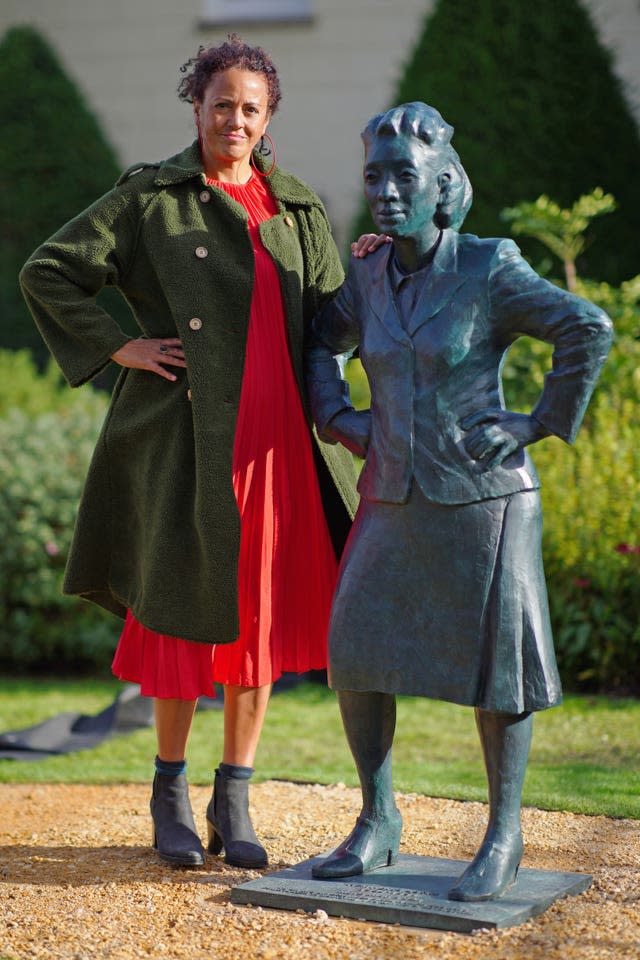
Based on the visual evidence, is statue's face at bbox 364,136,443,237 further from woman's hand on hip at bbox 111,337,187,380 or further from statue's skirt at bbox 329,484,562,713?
woman's hand on hip at bbox 111,337,187,380

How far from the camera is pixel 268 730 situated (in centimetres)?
593

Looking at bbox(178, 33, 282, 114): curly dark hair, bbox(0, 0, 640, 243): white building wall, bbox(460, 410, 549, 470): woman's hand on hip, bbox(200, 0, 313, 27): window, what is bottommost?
bbox(460, 410, 549, 470): woman's hand on hip

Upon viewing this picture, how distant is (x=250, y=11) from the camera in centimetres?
1215

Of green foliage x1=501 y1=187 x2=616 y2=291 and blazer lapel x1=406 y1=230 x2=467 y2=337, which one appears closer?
blazer lapel x1=406 y1=230 x2=467 y2=337

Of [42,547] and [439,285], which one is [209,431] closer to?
[439,285]

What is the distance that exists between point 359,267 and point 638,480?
335 cm

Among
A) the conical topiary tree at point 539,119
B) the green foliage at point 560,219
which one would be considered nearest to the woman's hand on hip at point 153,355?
the green foliage at point 560,219

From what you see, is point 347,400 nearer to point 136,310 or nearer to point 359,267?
point 359,267

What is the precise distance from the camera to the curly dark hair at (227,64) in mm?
3508

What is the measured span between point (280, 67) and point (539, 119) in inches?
127

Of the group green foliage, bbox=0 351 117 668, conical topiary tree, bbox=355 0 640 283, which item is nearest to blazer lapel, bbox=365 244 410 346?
green foliage, bbox=0 351 117 668

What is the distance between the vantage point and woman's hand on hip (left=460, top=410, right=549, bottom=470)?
308 cm

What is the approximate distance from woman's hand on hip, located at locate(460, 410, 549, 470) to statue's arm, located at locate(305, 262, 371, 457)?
287 mm

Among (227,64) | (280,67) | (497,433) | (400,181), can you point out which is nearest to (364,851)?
(497,433)
